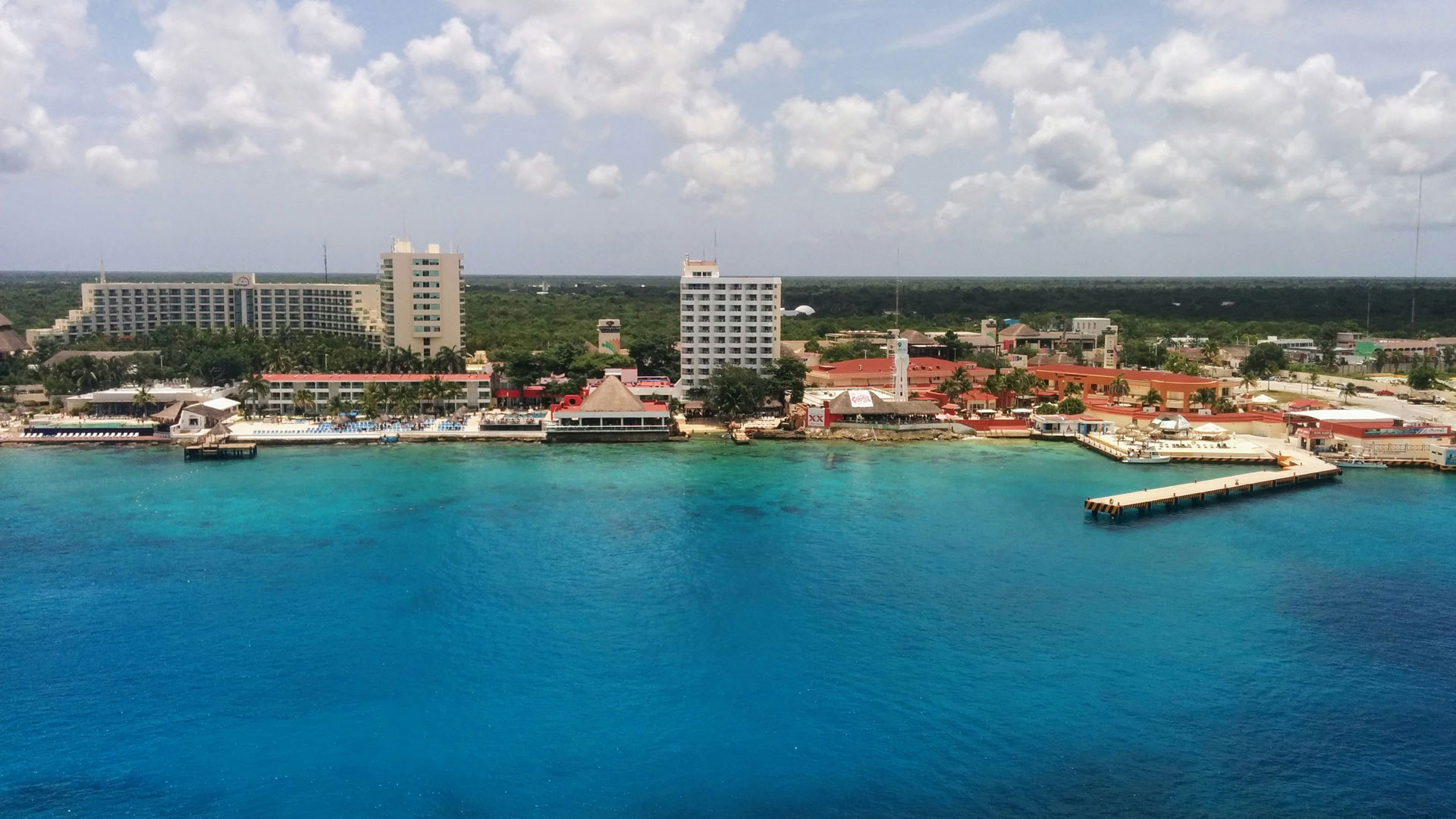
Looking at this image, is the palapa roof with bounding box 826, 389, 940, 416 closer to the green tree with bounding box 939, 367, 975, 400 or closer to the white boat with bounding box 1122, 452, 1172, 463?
the green tree with bounding box 939, 367, 975, 400

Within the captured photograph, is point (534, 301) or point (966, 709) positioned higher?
point (534, 301)

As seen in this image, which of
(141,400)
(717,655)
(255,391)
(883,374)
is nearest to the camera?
(717,655)

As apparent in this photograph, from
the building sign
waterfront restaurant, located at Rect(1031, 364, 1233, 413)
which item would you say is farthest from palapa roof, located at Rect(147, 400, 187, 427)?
the building sign

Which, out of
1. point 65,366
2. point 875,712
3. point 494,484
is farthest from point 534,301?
point 875,712

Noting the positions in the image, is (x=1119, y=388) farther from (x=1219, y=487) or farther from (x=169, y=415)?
(x=169, y=415)

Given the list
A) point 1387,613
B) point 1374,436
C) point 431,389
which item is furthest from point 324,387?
point 1374,436

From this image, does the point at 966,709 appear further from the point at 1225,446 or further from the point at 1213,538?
the point at 1225,446

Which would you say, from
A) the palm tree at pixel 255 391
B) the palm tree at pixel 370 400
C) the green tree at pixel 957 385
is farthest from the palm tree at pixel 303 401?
the green tree at pixel 957 385
